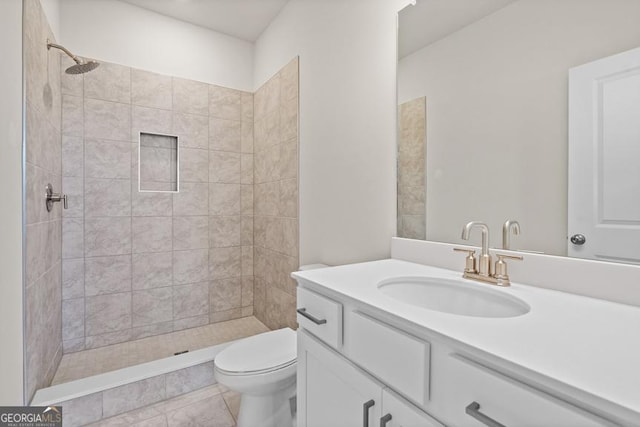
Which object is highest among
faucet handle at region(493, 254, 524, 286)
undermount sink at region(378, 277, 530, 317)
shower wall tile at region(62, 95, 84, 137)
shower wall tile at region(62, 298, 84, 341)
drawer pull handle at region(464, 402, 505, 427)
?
shower wall tile at region(62, 95, 84, 137)

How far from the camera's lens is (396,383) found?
2.36 ft

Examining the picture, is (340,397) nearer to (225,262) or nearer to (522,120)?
(522,120)

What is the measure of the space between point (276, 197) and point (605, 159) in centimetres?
195

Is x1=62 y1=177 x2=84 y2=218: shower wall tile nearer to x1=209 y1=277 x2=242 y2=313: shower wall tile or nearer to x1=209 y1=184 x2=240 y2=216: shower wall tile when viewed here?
x1=209 y1=184 x2=240 y2=216: shower wall tile

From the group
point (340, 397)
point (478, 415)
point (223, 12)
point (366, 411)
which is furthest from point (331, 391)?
point (223, 12)

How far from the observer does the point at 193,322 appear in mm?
2602

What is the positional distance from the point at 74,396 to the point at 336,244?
62.0 inches

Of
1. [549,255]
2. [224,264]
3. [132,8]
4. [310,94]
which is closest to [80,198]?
[224,264]

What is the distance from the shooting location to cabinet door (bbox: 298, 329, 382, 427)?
79 centimetres

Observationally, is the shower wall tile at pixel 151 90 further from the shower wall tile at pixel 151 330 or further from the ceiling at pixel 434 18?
the ceiling at pixel 434 18

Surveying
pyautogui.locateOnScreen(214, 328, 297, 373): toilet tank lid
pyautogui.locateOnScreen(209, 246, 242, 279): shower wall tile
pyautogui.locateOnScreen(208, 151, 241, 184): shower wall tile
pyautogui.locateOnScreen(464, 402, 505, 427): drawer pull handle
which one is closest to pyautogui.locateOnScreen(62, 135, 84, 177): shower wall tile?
pyautogui.locateOnScreen(208, 151, 241, 184): shower wall tile

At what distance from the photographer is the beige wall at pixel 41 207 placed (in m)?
1.43

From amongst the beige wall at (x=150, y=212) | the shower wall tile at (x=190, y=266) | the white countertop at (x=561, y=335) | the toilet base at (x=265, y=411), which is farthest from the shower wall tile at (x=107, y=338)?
the white countertop at (x=561, y=335)

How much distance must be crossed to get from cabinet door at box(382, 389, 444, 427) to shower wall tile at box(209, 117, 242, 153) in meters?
2.44
